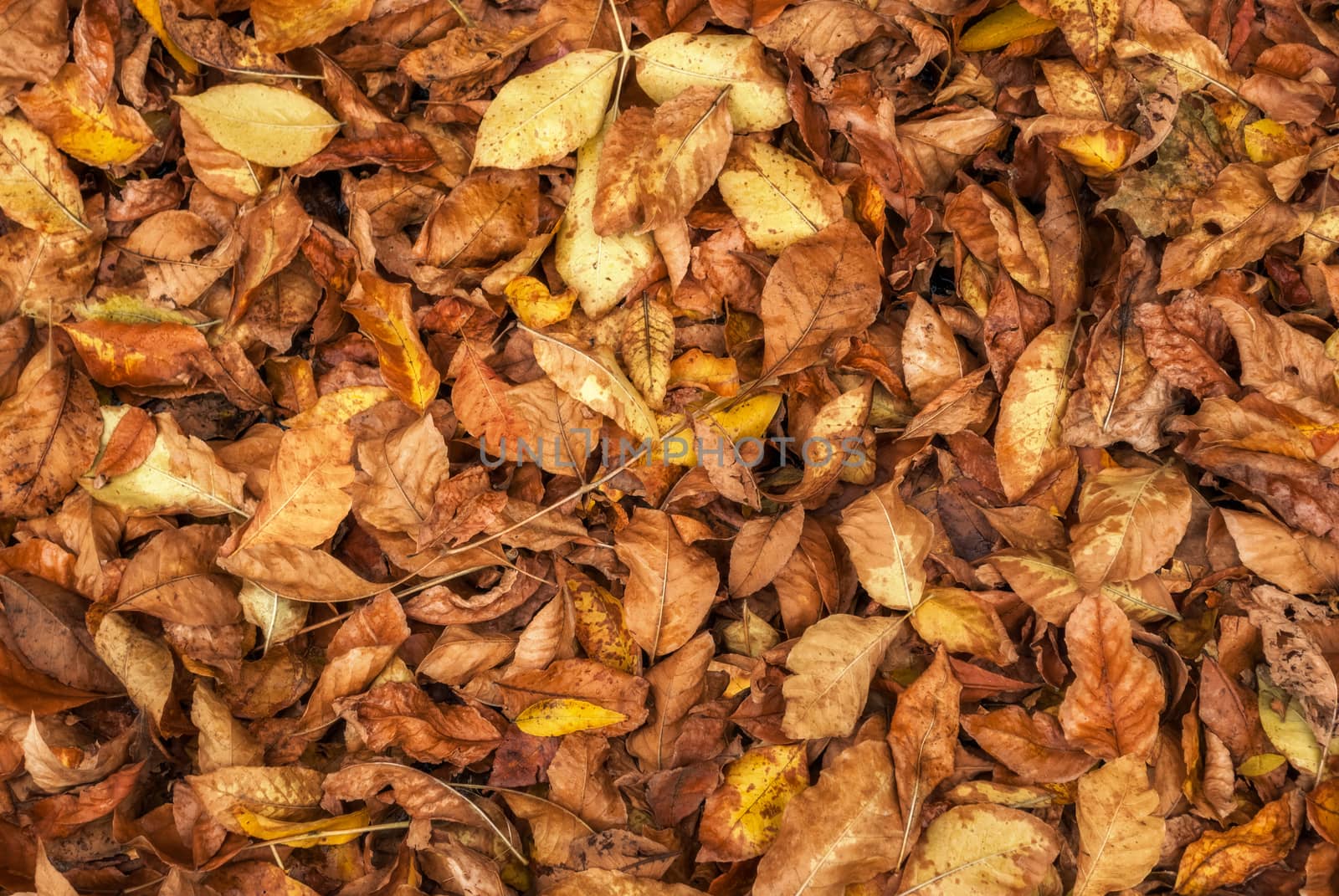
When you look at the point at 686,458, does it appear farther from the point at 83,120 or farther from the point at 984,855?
the point at 83,120

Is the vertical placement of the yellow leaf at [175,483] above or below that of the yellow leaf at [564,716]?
above

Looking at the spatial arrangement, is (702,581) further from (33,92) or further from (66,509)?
(33,92)

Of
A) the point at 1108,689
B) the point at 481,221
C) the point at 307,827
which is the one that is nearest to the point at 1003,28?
the point at 481,221

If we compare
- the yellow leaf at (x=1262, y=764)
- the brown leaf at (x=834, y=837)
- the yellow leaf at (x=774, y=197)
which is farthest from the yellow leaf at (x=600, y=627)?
the yellow leaf at (x=1262, y=764)

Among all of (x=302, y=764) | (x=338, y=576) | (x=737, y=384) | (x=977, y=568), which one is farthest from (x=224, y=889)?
(x=977, y=568)

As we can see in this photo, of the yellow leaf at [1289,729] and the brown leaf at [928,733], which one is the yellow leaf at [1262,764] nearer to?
the yellow leaf at [1289,729]

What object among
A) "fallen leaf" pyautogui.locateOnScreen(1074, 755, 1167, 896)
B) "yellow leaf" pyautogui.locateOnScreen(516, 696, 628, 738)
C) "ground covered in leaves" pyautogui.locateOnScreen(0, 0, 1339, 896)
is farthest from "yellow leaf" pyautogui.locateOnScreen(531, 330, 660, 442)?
"fallen leaf" pyautogui.locateOnScreen(1074, 755, 1167, 896)

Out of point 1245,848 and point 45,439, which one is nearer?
point 1245,848
